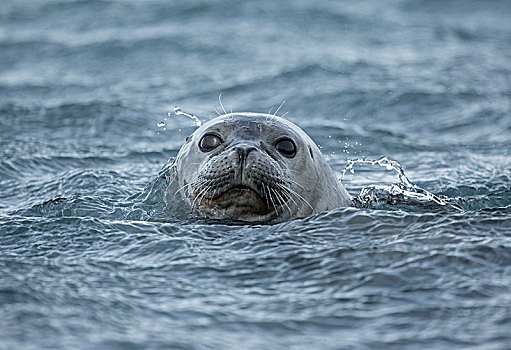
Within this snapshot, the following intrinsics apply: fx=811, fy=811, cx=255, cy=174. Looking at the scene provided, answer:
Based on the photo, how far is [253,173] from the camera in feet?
16.7

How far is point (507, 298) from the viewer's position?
3734 millimetres

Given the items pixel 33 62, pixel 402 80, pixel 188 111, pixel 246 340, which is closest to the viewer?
pixel 246 340

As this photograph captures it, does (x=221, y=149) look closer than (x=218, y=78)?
Yes

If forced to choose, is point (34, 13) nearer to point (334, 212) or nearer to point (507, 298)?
point (334, 212)

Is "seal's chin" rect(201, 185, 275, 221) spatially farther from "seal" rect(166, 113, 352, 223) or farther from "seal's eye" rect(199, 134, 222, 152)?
"seal's eye" rect(199, 134, 222, 152)

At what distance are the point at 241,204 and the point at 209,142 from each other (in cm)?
61

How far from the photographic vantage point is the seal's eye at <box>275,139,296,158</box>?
5551 mm

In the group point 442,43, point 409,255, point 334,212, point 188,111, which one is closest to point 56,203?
point 334,212

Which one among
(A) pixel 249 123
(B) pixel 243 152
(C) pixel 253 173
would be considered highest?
(A) pixel 249 123

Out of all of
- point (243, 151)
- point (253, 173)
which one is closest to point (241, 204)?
point (253, 173)

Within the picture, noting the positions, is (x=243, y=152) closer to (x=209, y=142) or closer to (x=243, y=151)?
(x=243, y=151)

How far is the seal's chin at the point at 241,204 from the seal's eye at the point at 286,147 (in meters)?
0.48

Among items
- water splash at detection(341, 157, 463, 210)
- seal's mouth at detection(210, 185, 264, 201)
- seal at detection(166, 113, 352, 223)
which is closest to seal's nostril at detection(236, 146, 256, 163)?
seal at detection(166, 113, 352, 223)

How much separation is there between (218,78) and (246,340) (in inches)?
335
